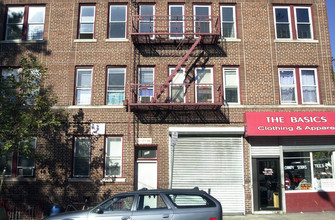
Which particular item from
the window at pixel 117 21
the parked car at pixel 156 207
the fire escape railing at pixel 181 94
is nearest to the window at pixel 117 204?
the parked car at pixel 156 207

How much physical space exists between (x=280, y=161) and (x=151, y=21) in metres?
8.64

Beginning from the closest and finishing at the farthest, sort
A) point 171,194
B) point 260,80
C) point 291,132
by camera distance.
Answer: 1. point 171,194
2. point 291,132
3. point 260,80

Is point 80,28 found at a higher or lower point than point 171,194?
higher

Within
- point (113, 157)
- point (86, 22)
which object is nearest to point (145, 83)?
point (113, 157)

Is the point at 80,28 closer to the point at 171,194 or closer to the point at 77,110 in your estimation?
the point at 77,110

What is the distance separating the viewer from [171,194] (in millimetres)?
7594

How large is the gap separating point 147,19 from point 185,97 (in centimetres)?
426

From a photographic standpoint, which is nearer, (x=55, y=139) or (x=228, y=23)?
(x=55, y=139)

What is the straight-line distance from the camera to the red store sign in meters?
12.0

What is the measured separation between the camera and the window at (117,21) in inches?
538

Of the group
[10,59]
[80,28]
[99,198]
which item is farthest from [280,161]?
[10,59]

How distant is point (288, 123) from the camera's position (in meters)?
12.1

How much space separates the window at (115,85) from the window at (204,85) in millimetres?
3416

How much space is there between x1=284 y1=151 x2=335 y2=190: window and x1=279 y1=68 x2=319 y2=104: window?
7.96 feet
